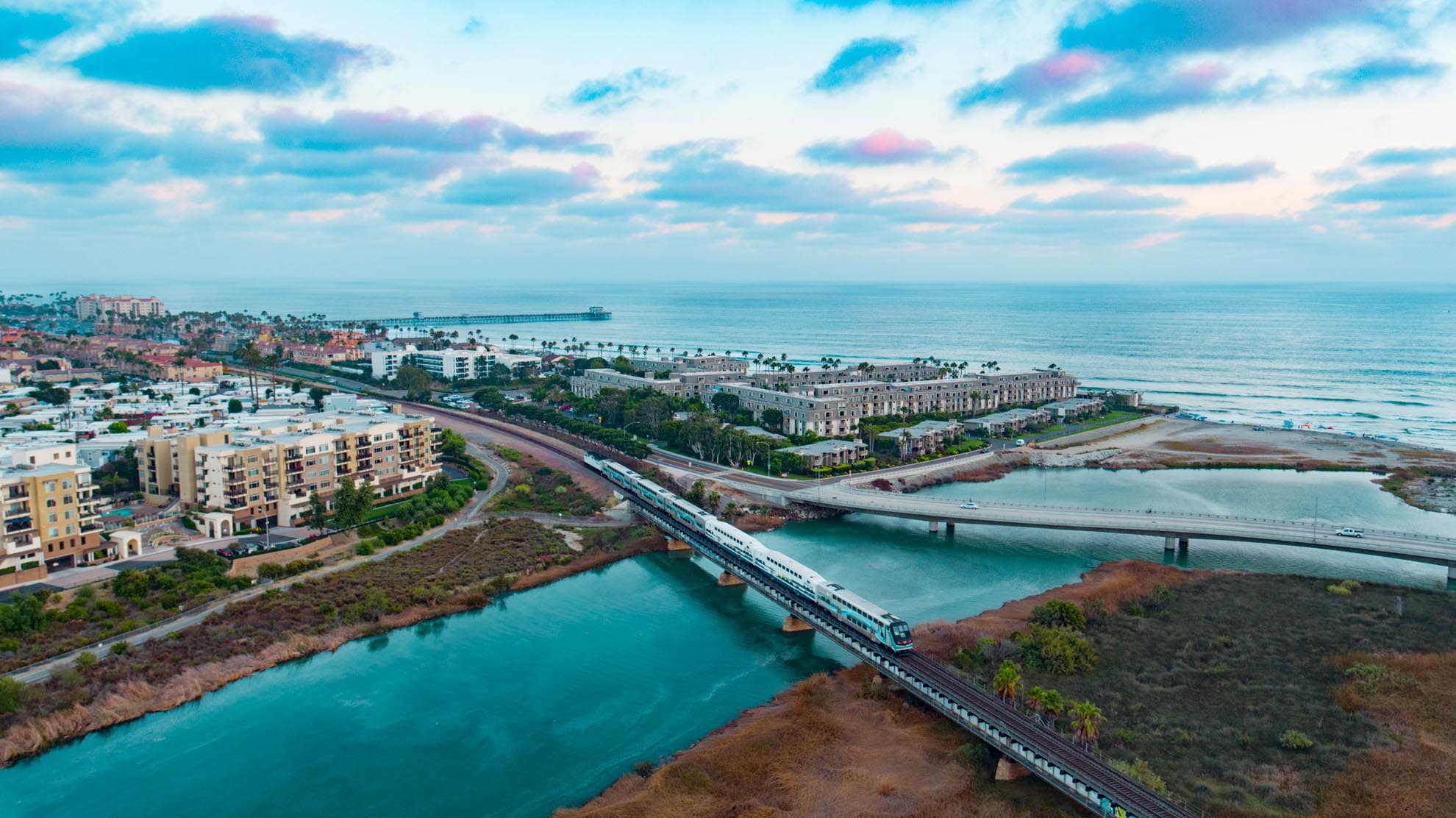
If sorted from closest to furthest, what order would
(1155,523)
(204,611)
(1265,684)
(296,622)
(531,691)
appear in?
(1265,684), (531,691), (296,622), (204,611), (1155,523)

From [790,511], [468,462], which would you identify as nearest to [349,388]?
[468,462]

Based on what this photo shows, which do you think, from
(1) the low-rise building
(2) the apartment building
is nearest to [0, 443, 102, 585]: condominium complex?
(1) the low-rise building

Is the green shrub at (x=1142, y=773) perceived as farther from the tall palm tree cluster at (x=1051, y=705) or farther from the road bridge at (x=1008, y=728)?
the tall palm tree cluster at (x=1051, y=705)

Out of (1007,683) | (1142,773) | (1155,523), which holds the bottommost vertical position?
(1142,773)

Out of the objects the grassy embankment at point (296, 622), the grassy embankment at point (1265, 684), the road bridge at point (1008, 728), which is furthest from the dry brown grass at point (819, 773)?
the grassy embankment at point (296, 622)

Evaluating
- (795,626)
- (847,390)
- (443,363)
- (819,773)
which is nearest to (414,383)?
(443,363)

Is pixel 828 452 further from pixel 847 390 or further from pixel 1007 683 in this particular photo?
pixel 1007 683
